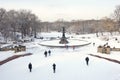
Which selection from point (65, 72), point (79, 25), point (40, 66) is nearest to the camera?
point (65, 72)

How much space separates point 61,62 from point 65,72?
3.93 meters

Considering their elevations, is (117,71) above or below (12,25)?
below

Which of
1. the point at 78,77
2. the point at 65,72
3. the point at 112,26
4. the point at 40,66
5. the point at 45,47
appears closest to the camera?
the point at 78,77

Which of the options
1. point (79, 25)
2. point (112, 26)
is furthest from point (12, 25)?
point (79, 25)

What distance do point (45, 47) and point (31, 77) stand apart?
23.8 metres

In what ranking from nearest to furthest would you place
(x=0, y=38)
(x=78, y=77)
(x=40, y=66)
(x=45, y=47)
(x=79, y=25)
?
(x=78, y=77)
(x=40, y=66)
(x=45, y=47)
(x=0, y=38)
(x=79, y=25)

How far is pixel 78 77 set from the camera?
19641mm

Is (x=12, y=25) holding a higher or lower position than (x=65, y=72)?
higher

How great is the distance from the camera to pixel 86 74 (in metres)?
20.3

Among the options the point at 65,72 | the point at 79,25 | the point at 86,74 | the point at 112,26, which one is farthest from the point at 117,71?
the point at 79,25

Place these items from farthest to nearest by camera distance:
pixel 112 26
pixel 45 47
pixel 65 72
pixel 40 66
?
pixel 112 26
pixel 45 47
pixel 40 66
pixel 65 72

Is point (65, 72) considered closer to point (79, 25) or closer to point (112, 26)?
point (112, 26)

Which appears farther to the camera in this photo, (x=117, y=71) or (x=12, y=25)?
(x=12, y=25)

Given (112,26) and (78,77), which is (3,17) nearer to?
(112,26)
